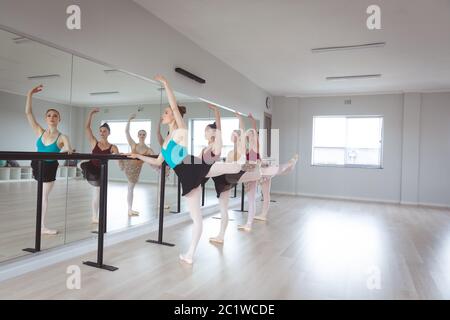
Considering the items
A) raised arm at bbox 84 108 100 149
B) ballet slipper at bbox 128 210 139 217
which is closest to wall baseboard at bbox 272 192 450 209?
ballet slipper at bbox 128 210 139 217

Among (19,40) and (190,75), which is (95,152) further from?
(190,75)

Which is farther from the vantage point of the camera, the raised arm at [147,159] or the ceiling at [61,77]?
the raised arm at [147,159]

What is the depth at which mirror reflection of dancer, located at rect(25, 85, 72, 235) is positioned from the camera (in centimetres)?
290

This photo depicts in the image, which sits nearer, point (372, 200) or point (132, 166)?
point (132, 166)

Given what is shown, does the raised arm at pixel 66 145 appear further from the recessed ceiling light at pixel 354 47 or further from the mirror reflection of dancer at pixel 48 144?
the recessed ceiling light at pixel 354 47

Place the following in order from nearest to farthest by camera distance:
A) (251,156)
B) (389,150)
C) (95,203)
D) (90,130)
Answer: (90,130), (95,203), (251,156), (389,150)

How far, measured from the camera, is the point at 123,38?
365 cm

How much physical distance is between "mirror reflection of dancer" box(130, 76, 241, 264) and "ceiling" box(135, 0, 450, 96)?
1.71 meters

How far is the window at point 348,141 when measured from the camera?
338 inches

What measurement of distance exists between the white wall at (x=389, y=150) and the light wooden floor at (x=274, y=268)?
137 inches

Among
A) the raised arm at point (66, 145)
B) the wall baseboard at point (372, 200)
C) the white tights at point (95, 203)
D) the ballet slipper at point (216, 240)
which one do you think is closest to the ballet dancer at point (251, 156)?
the ballet slipper at point (216, 240)

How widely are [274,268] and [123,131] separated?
2.35 m

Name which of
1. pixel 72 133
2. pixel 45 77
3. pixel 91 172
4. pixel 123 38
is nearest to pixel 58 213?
pixel 91 172

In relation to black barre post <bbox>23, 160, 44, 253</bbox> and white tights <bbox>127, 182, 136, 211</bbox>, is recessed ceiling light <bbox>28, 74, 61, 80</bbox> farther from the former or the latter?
white tights <bbox>127, 182, 136, 211</bbox>
